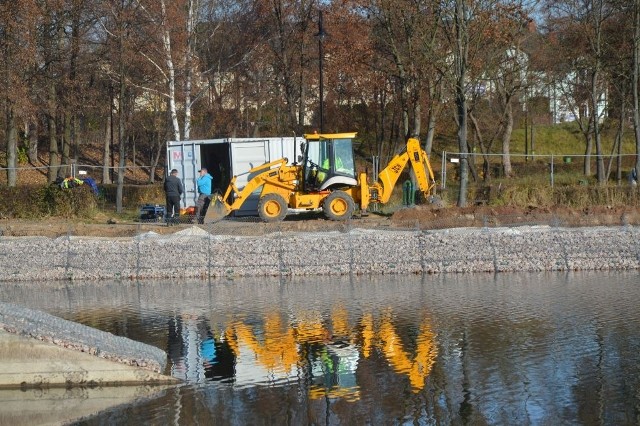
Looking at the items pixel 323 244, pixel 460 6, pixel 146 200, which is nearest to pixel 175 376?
pixel 323 244

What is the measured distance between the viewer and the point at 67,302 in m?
21.2

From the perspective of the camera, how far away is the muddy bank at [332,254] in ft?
80.3

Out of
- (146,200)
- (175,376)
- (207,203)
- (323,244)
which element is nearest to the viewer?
(175,376)

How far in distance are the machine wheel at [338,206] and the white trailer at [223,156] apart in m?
4.65

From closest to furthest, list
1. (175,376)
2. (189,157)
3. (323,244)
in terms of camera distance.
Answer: (175,376) → (323,244) → (189,157)

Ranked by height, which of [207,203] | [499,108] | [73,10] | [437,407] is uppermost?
[73,10]

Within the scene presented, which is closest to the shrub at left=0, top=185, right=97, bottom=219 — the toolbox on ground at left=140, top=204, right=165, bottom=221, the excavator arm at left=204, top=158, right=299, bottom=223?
the toolbox on ground at left=140, top=204, right=165, bottom=221

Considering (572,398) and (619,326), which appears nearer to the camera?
(572,398)

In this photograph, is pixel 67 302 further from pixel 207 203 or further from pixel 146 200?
pixel 146 200

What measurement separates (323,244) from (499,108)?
111 feet

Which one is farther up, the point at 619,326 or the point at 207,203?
the point at 207,203

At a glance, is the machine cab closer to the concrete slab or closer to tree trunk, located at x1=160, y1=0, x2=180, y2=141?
tree trunk, located at x1=160, y1=0, x2=180, y2=141

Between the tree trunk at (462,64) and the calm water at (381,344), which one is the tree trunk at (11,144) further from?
the tree trunk at (462,64)

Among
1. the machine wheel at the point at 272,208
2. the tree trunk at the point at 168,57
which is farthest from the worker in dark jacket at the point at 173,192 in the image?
the tree trunk at the point at 168,57
